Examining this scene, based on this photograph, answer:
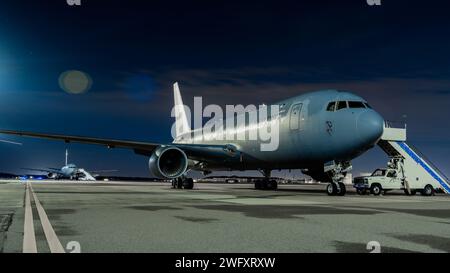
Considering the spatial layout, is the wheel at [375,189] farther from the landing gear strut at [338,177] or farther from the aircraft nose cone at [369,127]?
the aircraft nose cone at [369,127]

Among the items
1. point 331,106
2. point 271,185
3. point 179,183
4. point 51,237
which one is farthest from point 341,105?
point 51,237

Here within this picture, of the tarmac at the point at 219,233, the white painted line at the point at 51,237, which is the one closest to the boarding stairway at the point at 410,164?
the tarmac at the point at 219,233

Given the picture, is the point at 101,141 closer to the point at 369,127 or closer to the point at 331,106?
the point at 331,106

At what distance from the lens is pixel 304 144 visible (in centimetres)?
1888

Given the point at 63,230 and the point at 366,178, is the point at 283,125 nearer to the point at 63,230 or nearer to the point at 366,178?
the point at 366,178

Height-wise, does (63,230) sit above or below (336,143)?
below

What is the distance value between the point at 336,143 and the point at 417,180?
363 inches

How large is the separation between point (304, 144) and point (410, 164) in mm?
8794

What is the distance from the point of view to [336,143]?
17.5 metres
